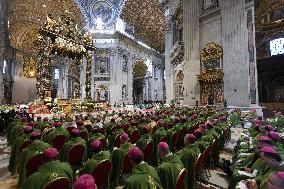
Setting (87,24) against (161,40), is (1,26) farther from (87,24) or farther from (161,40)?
(161,40)

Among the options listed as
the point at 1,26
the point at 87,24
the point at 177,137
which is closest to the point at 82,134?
the point at 177,137

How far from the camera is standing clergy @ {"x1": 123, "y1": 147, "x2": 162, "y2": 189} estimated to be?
2742 millimetres

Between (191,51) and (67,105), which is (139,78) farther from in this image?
(67,105)

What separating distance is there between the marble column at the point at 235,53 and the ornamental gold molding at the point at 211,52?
1.49ft

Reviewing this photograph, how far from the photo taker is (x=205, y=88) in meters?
19.5

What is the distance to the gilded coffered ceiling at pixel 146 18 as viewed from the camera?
121 feet

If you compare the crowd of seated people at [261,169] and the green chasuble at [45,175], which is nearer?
the crowd of seated people at [261,169]

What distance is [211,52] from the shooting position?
19344 millimetres

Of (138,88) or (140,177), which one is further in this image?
(138,88)

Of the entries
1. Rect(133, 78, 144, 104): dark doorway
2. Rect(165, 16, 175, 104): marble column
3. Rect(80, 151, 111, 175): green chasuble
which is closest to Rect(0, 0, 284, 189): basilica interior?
Rect(80, 151, 111, 175): green chasuble

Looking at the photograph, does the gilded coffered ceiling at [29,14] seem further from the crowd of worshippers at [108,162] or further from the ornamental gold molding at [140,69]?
the crowd of worshippers at [108,162]

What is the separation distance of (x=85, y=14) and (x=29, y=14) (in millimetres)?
7175

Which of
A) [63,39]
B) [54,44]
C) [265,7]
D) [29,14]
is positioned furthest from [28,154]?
[29,14]

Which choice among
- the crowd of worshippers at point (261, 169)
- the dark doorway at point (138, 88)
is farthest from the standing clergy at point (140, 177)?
the dark doorway at point (138, 88)
